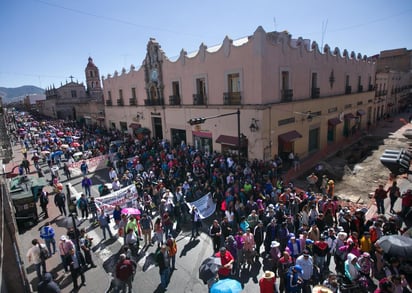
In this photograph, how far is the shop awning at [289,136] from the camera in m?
18.6

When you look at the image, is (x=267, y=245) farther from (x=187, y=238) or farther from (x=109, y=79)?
(x=109, y=79)

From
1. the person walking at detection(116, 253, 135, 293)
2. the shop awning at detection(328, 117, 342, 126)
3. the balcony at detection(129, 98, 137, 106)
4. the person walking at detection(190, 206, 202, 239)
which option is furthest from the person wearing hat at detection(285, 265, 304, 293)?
the balcony at detection(129, 98, 137, 106)

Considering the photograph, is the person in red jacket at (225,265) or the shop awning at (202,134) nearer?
the person in red jacket at (225,265)

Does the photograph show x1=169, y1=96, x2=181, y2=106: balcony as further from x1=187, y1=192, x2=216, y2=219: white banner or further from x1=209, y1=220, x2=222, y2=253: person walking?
x1=209, y1=220, x2=222, y2=253: person walking

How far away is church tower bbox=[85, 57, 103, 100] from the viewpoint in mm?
63844

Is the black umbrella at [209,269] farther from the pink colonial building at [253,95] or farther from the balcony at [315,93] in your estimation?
the balcony at [315,93]

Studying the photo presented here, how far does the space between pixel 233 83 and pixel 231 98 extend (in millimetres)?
1220

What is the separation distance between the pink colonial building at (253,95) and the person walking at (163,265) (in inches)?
257

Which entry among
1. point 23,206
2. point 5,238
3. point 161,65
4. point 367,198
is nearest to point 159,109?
point 161,65

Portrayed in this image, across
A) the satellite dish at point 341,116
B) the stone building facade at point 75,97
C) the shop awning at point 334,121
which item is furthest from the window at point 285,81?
the stone building facade at point 75,97

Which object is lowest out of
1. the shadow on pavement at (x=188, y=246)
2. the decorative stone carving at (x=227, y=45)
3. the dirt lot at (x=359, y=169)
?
the shadow on pavement at (x=188, y=246)

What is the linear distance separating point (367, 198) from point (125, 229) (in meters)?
12.4

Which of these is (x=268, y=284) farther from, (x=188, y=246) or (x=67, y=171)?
(x=67, y=171)

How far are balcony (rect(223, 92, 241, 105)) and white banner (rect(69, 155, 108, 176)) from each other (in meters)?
11.1
